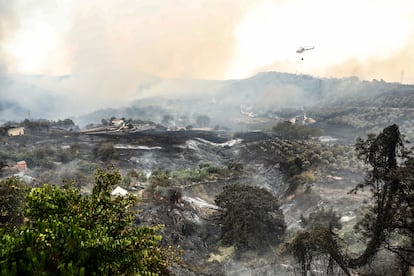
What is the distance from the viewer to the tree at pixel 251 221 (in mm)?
27578

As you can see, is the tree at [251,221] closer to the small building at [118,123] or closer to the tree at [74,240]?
the tree at [74,240]

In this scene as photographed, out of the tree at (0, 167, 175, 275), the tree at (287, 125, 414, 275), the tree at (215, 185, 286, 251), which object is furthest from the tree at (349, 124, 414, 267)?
the tree at (215, 185, 286, 251)

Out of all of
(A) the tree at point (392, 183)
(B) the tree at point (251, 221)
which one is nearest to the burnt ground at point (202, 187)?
(B) the tree at point (251, 221)

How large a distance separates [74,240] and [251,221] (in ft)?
73.6

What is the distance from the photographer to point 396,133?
16.0m

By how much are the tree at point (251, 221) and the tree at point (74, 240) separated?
17.8 meters

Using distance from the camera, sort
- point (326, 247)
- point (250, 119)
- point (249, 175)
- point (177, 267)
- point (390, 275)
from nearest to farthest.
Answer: point (326, 247)
point (390, 275)
point (177, 267)
point (249, 175)
point (250, 119)

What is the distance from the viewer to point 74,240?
7.49 meters

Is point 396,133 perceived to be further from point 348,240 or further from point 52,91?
point 52,91

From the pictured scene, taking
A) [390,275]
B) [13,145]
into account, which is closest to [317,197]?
[390,275]

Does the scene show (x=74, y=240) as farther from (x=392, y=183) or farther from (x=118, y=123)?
(x=118, y=123)

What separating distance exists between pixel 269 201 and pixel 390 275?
1314cm

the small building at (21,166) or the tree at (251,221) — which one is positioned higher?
the small building at (21,166)

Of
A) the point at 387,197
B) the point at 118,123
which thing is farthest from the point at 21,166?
the point at 118,123
